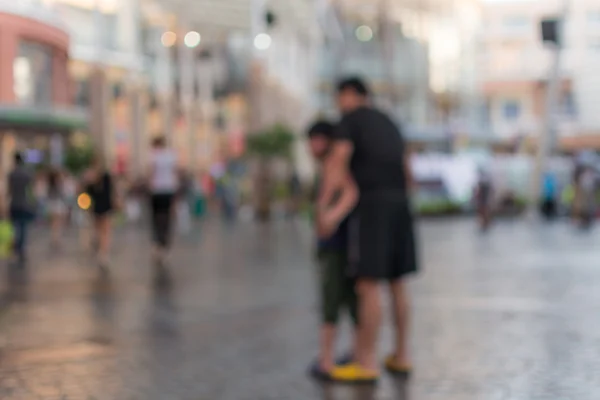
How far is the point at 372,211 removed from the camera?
283 inches

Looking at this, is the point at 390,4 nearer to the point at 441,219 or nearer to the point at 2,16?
the point at 441,219

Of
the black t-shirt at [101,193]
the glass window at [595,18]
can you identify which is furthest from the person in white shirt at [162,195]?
the glass window at [595,18]

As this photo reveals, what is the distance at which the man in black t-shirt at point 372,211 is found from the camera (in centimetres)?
711

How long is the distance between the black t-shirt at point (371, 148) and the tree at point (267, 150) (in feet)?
116

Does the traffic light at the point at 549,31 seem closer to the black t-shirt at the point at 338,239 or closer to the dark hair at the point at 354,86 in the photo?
the dark hair at the point at 354,86

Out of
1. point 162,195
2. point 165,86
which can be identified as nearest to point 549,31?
point 162,195

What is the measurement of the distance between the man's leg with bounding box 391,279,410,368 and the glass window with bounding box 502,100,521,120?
8419 cm

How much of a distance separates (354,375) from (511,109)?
8549 cm

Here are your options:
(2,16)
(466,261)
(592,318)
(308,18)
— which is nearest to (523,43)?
(308,18)

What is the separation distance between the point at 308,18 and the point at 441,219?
81.0 feet

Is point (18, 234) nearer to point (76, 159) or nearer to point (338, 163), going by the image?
point (338, 163)

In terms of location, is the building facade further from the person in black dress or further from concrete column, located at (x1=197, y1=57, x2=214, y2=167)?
concrete column, located at (x1=197, y1=57, x2=214, y2=167)

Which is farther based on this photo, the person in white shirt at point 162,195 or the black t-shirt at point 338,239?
the person in white shirt at point 162,195

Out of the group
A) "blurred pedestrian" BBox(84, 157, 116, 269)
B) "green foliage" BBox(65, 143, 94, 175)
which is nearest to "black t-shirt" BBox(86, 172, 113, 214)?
"blurred pedestrian" BBox(84, 157, 116, 269)
